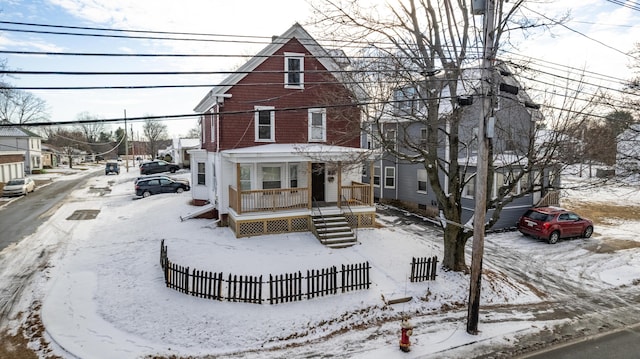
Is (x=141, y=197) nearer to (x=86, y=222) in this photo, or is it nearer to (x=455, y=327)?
(x=86, y=222)

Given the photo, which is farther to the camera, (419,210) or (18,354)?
(419,210)

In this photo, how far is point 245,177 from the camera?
19312mm

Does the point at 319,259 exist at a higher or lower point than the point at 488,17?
lower

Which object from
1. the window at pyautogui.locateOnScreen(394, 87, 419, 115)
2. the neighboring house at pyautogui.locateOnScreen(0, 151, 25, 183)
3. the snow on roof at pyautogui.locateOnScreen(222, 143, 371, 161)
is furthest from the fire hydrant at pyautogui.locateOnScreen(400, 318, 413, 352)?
the neighboring house at pyautogui.locateOnScreen(0, 151, 25, 183)

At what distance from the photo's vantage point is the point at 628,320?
441 inches

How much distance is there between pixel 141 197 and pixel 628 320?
2887 cm

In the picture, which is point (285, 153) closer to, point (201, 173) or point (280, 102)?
point (280, 102)

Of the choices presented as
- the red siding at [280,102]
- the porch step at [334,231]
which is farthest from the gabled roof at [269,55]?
the porch step at [334,231]

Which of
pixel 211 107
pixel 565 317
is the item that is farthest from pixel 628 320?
pixel 211 107

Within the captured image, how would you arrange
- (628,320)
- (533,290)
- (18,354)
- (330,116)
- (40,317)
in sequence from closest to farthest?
(18,354) → (40,317) → (628,320) → (533,290) → (330,116)

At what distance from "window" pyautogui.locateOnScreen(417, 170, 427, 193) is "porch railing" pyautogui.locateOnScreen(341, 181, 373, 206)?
6484 mm

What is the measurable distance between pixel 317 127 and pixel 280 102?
7.59ft

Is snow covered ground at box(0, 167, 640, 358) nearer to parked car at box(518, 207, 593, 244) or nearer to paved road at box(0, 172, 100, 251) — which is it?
parked car at box(518, 207, 593, 244)

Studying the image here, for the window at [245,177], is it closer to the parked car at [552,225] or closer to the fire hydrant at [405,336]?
the fire hydrant at [405,336]
